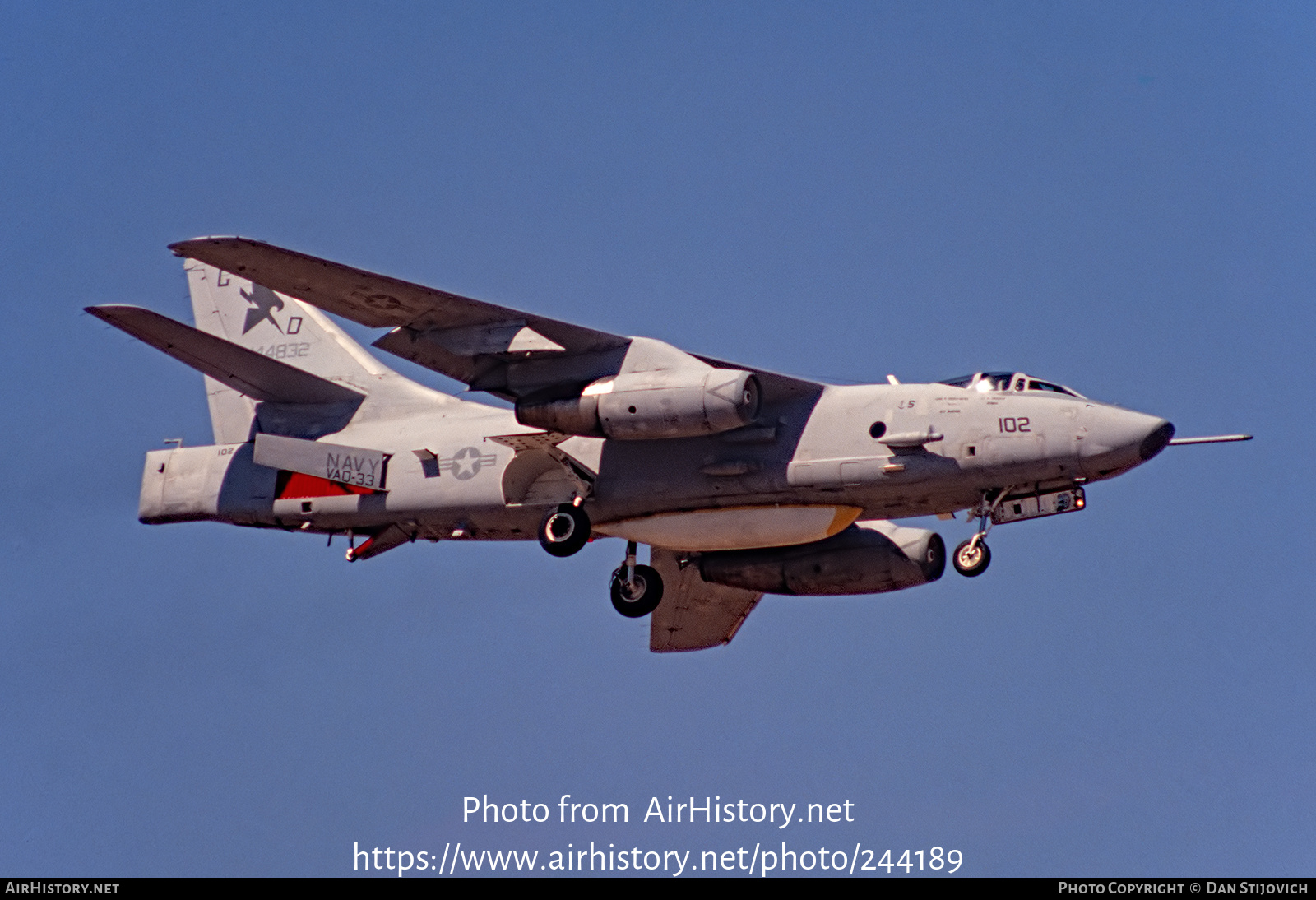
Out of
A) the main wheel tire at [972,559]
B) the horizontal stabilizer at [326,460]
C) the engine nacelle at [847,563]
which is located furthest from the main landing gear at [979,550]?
the horizontal stabilizer at [326,460]

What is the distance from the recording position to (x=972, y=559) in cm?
2531

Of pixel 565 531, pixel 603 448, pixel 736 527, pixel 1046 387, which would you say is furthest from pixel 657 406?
pixel 1046 387

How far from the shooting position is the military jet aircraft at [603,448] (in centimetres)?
2503

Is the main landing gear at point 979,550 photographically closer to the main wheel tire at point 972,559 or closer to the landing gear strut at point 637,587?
the main wheel tire at point 972,559

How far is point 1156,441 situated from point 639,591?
7540 mm

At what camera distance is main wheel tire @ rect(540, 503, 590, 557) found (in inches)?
1043

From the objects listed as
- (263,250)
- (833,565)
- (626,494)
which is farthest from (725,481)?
(263,250)

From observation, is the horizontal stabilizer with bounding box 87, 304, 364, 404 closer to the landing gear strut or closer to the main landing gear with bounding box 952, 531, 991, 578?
the landing gear strut

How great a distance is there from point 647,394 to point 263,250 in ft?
16.3

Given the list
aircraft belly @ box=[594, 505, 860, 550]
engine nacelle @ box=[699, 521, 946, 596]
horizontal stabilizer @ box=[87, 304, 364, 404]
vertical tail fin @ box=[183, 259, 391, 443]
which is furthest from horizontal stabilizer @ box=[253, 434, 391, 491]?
engine nacelle @ box=[699, 521, 946, 596]

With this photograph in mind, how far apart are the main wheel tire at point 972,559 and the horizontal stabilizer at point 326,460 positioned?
26.0 ft

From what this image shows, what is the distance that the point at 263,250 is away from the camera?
2492 cm

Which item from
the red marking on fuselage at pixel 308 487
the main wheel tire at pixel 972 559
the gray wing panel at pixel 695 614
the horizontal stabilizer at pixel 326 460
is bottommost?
the gray wing panel at pixel 695 614

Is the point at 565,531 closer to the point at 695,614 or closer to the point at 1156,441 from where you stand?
the point at 695,614
